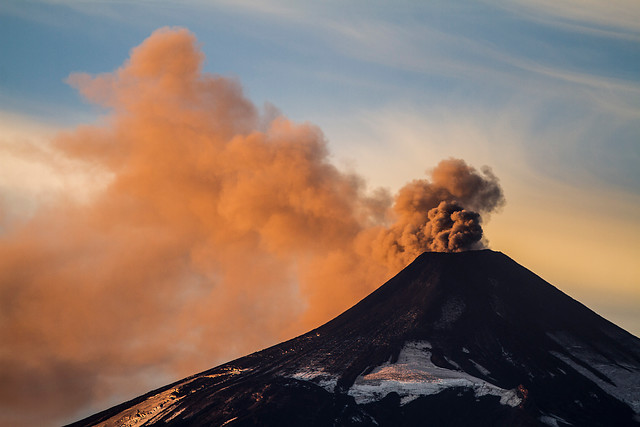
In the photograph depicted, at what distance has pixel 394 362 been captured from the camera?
366ft

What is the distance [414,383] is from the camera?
104 meters

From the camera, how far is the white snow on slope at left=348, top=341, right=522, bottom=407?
102 meters

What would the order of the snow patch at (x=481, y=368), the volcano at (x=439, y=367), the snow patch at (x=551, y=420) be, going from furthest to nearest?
the snow patch at (x=481, y=368) < the volcano at (x=439, y=367) < the snow patch at (x=551, y=420)

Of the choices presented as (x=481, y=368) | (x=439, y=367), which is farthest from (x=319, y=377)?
(x=481, y=368)

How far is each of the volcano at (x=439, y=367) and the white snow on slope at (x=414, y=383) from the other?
0.52 feet

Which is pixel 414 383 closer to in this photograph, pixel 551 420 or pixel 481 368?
pixel 481 368

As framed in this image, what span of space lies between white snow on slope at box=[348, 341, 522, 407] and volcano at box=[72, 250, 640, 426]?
0.52ft

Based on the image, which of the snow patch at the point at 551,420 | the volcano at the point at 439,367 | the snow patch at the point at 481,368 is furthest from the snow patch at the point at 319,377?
the snow patch at the point at 551,420

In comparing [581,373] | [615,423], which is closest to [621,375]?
[581,373]

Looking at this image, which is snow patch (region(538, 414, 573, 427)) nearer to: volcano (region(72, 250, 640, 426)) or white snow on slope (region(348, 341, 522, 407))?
volcano (region(72, 250, 640, 426))

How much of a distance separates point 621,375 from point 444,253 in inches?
1556

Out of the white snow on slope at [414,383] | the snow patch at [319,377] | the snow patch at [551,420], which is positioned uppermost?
the snow patch at [319,377]

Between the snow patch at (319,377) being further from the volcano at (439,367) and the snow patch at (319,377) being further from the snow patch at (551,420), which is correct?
the snow patch at (551,420)

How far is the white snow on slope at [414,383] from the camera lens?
102000 mm
